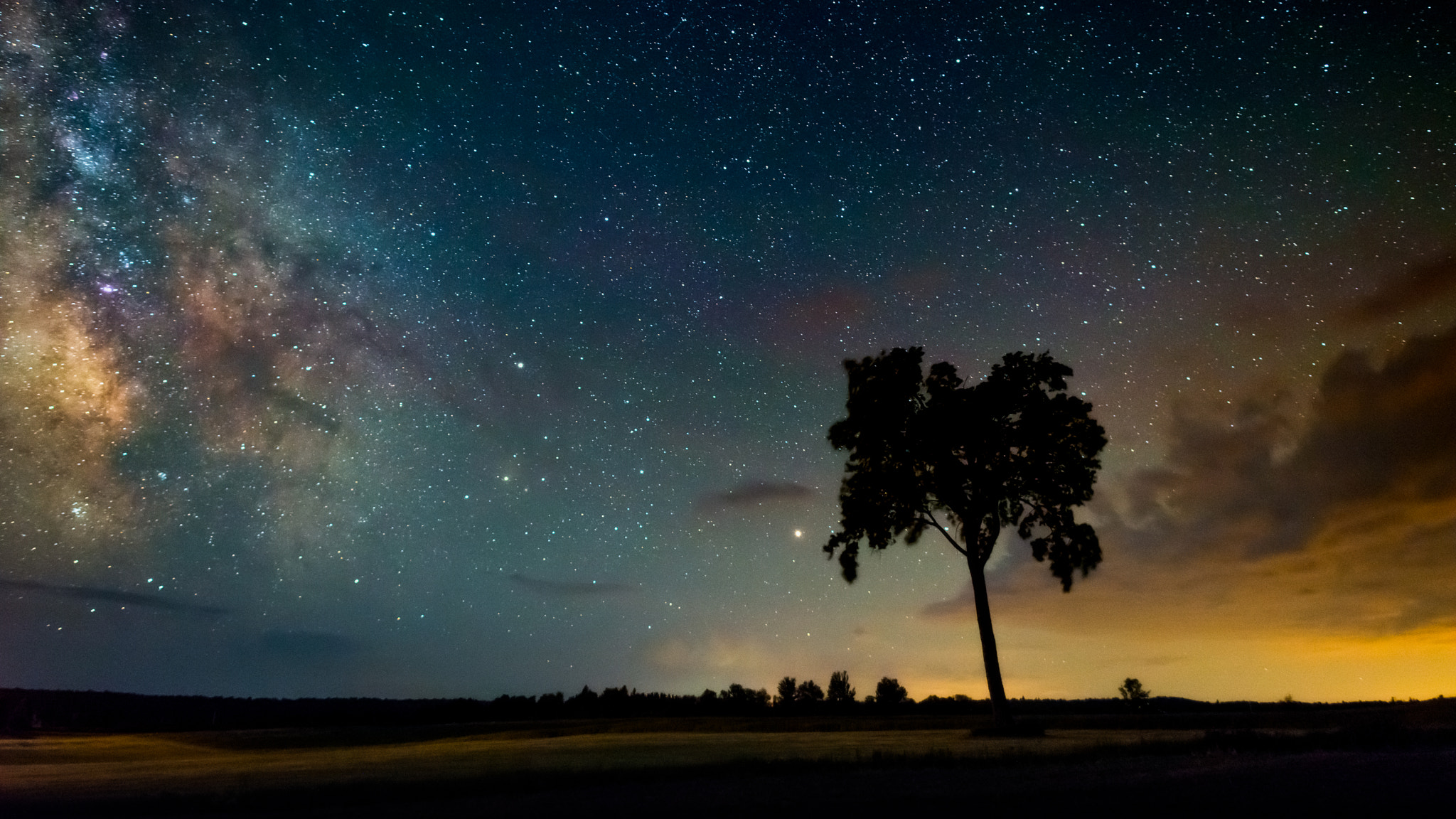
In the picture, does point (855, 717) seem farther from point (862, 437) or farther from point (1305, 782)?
point (1305, 782)

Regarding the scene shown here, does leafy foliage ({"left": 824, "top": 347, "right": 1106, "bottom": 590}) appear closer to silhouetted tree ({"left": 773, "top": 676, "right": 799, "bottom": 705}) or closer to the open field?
the open field

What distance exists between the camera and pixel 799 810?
1154 centimetres

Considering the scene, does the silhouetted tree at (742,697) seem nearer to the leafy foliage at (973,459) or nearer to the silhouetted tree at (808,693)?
the silhouetted tree at (808,693)

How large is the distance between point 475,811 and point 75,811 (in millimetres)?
7321

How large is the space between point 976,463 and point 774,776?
20.9 meters

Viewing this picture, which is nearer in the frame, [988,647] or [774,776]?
[774,776]

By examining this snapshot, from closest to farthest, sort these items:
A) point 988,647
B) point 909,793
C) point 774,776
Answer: point 909,793 < point 774,776 < point 988,647

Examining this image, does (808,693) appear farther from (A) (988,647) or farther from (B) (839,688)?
(A) (988,647)

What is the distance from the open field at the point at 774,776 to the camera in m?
12.4

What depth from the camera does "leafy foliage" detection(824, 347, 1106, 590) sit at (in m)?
33.7

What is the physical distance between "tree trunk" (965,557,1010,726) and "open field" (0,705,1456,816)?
1.76 metres

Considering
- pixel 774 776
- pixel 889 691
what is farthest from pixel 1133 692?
pixel 774 776

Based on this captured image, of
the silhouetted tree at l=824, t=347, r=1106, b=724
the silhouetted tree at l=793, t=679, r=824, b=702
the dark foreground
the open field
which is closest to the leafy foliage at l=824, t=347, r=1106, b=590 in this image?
the silhouetted tree at l=824, t=347, r=1106, b=724

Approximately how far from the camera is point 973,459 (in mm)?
34406
